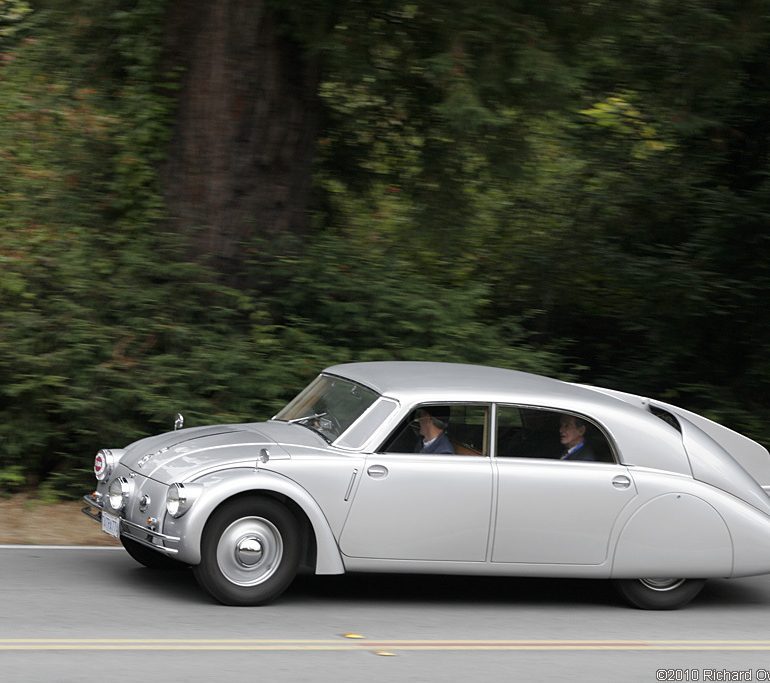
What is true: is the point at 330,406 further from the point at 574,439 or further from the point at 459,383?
the point at 574,439

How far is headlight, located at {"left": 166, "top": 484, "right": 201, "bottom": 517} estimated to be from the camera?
7301 millimetres

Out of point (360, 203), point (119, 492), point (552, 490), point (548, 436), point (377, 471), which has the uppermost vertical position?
point (360, 203)

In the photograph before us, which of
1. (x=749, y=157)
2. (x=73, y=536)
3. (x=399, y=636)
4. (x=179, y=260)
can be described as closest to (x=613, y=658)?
(x=399, y=636)

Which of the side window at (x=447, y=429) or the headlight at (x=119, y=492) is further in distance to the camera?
the side window at (x=447, y=429)

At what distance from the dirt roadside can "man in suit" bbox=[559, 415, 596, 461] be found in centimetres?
373

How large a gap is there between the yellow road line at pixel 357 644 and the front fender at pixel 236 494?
71 centimetres

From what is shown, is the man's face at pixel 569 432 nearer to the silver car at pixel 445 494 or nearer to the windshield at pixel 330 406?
the silver car at pixel 445 494

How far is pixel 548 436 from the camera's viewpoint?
811cm

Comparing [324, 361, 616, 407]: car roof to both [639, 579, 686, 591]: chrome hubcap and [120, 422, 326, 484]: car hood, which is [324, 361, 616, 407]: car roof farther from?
[639, 579, 686, 591]: chrome hubcap

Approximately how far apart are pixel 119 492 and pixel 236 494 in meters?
0.96

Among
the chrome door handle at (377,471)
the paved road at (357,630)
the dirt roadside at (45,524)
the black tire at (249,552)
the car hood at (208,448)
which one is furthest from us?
the dirt roadside at (45,524)

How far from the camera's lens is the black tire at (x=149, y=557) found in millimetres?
8328

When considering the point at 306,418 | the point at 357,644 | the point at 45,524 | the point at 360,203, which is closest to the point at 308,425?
the point at 306,418

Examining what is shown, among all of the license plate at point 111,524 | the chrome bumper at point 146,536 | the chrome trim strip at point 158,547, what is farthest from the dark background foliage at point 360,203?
the chrome trim strip at point 158,547
